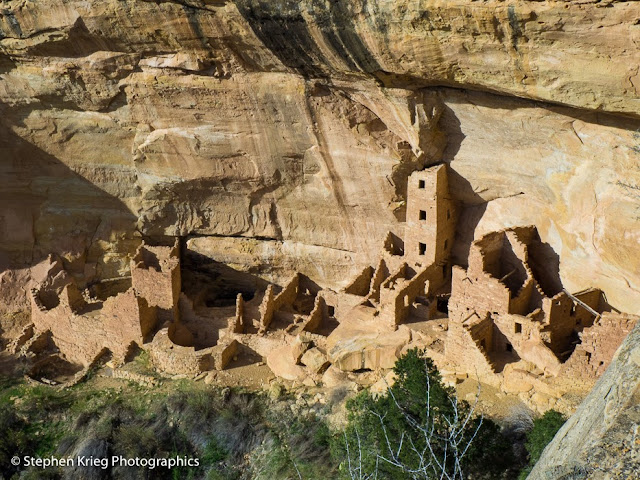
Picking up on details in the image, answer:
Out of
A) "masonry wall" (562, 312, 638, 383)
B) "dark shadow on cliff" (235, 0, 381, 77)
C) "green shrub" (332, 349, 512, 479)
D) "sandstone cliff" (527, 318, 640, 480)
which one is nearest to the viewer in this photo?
"sandstone cliff" (527, 318, 640, 480)

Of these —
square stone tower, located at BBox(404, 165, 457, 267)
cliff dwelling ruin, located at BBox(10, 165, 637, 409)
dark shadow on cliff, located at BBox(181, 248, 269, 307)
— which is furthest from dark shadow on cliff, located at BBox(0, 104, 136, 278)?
square stone tower, located at BBox(404, 165, 457, 267)

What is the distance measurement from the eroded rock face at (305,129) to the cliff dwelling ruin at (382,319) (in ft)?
1.91

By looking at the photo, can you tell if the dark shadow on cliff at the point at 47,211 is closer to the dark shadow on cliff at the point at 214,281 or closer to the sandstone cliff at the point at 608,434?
the dark shadow on cliff at the point at 214,281

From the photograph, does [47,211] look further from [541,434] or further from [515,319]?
[541,434]

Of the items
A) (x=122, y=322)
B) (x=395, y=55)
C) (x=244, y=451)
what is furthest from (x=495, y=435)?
(x=122, y=322)

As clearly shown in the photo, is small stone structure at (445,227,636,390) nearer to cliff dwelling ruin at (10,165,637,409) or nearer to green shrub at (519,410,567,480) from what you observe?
cliff dwelling ruin at (10,165,637,409)

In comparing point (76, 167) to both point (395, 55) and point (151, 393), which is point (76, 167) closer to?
point (151, 393)

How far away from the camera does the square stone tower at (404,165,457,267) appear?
15.5 metres

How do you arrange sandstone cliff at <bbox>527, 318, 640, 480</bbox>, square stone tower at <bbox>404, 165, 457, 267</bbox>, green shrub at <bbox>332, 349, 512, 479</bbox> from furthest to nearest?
square stone tower at <bbox>404, 165, 457, 267</bbox> < green shrub at <bbox>332, 349, 512, 479</bbox> < sandstone cliff at <bbox>527, 318, 640, 480</bbox>

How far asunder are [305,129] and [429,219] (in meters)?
2.92

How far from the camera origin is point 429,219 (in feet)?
51.7

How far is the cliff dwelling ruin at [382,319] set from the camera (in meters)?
13.6

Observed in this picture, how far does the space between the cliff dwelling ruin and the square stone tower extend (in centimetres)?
2

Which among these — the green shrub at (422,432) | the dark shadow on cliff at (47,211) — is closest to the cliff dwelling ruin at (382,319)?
the dark shadow on cliff at (47,211)
